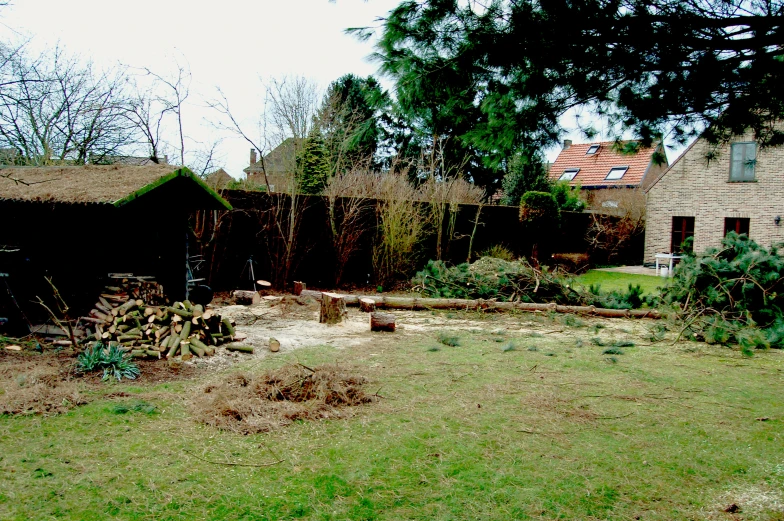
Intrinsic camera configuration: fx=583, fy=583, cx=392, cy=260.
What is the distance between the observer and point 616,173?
102 ft

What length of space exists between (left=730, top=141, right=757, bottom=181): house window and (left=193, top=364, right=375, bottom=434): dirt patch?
19.8m

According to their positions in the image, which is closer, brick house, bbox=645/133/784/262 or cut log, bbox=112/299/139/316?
cut log, bbox=112/299/139/316

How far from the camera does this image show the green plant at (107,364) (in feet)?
19.2

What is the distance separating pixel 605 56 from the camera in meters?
3.77

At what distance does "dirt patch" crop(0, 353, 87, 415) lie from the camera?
477 centimetres

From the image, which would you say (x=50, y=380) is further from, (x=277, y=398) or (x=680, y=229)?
(x=680, y=229)

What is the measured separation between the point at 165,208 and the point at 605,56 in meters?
Result: 6.75

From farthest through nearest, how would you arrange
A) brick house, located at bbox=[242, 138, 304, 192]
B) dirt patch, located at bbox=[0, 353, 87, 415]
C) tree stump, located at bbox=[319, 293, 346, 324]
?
1. brick house, located at bbox=[242, 138, 304, 192]
2. tree stump, located at bbox=[319, 293, 346, 324]
3. dirt patch, located at bbox=[0, 353, 87, 415]

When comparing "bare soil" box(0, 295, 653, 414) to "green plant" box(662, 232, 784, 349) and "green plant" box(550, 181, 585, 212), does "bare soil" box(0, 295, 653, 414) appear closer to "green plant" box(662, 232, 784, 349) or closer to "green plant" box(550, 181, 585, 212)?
"green plant" box(662, 232, 784, 349)

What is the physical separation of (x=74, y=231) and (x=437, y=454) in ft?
19.8

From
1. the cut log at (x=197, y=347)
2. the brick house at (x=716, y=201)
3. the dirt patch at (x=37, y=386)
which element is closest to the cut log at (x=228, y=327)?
the cut log at (x=197, y=347)

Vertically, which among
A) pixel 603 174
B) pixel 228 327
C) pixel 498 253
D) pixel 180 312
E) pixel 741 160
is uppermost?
pixel 603 174

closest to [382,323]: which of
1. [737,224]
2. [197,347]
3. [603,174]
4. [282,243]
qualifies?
[197,347]

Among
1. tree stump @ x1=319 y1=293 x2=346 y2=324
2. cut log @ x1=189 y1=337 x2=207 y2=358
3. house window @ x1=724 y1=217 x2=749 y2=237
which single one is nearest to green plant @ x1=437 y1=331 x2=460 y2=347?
tree stump @ x1=319 y1=293 x2=346 y2=324
